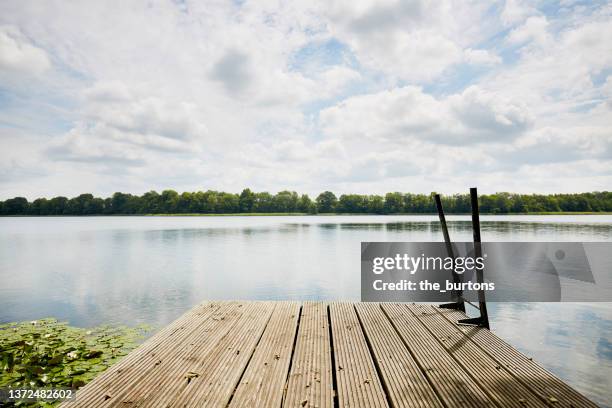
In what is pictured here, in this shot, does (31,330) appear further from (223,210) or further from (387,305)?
(223,210)

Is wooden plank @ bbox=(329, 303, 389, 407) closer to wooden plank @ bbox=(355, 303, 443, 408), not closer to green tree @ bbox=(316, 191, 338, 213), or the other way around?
wooden plank @ bbox=(355, 303, 443, 408)

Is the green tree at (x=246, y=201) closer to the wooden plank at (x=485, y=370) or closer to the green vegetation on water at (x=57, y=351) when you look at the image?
the green vegetation on water at (x=57, y=351)

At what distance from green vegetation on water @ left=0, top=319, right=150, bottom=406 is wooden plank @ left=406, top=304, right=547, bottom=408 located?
5313 millimetres

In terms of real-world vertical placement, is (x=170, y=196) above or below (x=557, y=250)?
above

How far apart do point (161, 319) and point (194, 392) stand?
25.1 feet

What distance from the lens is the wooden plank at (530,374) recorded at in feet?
9.45

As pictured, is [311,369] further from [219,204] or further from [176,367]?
[219,204]

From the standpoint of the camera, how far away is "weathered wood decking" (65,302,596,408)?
2910mm

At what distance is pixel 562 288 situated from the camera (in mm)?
13633

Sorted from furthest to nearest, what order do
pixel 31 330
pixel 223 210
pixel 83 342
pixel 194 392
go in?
pixel 223 210 → pixel 31 330 → pixel 83 342 → pixel 194 392

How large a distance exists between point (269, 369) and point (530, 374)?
252 cm

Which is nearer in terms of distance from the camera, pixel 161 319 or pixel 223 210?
pixel 161 319

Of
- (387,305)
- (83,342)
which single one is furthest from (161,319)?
(387,305)

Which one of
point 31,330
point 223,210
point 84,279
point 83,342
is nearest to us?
point 83,342
